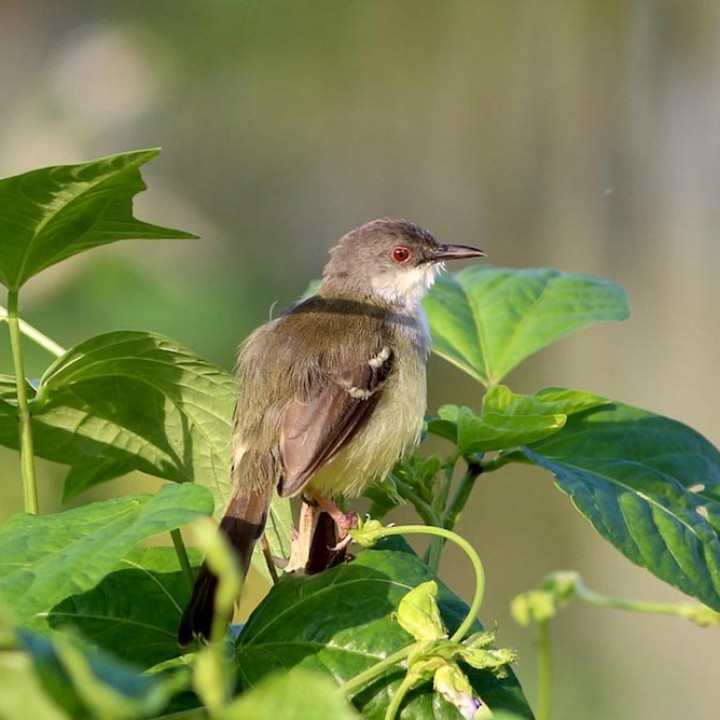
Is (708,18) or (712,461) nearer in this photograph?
(712,461)

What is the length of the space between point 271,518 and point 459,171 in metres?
7.12

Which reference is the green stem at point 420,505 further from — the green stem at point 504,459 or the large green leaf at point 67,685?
the large green leaf at point 67,685

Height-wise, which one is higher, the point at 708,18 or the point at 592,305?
the point at 708,18

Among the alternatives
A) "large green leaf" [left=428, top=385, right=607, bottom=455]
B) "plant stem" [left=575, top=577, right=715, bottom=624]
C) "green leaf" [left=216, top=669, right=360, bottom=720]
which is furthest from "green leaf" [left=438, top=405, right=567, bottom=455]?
"green leaf" [left=216, top=669, right=360, bottom=720]

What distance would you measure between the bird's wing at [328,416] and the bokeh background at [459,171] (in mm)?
2846

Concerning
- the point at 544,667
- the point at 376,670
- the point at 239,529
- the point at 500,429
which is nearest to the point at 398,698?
the point at 376,670

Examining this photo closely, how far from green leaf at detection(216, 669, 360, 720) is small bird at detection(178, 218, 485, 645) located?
1.24m

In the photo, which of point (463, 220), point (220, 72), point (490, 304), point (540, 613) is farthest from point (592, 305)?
point (220, 72)

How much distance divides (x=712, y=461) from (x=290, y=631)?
872mm

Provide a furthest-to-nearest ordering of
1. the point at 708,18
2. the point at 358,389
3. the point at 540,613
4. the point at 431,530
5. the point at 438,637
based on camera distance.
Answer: the point at 708,18, the point at 358,389, the point at 431,530, the point at 438,637, the point at 540,613

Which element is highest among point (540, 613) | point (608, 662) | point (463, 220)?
point (540, 613)

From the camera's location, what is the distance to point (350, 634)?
1276 mm

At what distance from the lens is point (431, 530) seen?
1275 mm

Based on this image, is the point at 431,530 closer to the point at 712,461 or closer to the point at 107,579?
the point at 107,579
